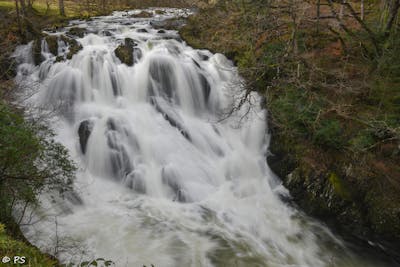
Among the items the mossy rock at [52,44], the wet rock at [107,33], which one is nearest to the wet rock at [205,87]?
the wet rock at [107,33]

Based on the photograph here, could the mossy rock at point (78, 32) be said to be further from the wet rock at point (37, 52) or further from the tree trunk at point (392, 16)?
the tree trunk at point (392, 16)

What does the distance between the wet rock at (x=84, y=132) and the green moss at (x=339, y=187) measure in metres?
8.68

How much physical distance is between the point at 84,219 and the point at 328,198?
24.4 feet

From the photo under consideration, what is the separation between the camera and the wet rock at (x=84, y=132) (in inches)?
444

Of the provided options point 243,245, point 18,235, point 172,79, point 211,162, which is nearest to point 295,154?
point 211,162

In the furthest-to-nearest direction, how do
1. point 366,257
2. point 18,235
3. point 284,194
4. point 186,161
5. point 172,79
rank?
point 172,79
point 186,161
point 284,194
point 366,257
point 18,235

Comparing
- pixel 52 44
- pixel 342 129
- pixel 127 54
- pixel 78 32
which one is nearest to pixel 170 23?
pixel 78 32

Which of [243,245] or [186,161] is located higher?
[186,161]

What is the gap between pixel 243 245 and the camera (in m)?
8.31

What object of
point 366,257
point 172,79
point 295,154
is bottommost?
point 366,257

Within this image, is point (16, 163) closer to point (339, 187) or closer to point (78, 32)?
point (339, 187)

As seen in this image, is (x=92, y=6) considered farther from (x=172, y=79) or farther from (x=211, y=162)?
(x=211, y=162)

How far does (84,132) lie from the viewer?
11.5 metres

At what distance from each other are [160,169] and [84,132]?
3333 mm
